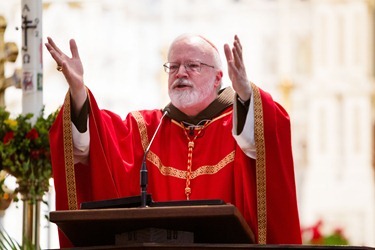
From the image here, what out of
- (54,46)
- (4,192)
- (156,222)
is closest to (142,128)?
(54,46)

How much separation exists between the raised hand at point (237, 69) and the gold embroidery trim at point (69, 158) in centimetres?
73

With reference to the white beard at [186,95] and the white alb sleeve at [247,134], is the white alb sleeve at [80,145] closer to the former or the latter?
the white beard at [186,95]

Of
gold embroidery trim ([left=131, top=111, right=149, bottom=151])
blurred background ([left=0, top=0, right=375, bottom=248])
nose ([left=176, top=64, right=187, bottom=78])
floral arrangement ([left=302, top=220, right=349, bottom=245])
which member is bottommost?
floral arrangement ([left=302, top=220, right=349, bottom=245])

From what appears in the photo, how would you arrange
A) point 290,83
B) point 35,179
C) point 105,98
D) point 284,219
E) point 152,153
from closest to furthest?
point 284,219 → point 152,153 → point 35,179 → point 105,98 → point 290,83

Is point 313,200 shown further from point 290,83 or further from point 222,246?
point 222,246

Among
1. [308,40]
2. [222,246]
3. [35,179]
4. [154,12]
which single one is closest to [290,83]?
[308,40]

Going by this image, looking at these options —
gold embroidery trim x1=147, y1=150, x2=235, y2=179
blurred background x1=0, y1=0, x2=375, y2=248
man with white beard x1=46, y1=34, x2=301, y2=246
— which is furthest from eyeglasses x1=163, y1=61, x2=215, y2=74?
blurred background x1=0, y1=0, x2=375, y2=248

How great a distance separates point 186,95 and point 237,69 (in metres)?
0.60

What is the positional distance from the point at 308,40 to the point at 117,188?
15.9 metres

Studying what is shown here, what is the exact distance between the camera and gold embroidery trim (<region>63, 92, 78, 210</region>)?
5.72 meters

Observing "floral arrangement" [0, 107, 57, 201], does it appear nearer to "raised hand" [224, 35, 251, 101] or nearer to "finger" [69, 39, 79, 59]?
"finger" [69, 39, 79, 59]

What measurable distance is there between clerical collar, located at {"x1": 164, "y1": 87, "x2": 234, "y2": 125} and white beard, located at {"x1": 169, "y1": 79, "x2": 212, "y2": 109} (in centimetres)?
16

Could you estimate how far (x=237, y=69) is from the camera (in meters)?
5.46

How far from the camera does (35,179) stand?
6730mm
